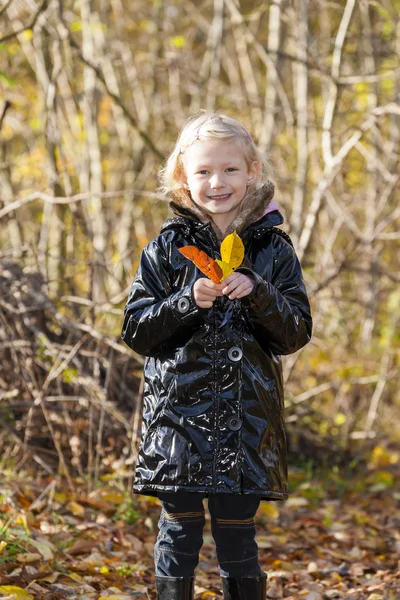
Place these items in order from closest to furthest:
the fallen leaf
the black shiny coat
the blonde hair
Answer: the black shiny coat → the blonde hair → the fallen leaf

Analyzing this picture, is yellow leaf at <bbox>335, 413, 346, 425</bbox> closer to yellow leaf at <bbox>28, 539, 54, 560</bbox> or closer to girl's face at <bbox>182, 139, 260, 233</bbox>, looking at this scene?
yellow leaf at <bbox>28, 539, 54, 560</bbox>

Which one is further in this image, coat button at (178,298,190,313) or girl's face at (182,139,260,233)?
girl's face at (182,139,260,233)

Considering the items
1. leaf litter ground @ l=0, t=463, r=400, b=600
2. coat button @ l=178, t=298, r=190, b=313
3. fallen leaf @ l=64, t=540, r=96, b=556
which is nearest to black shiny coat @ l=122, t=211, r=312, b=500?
coat button @ l=178, t=298, r=190, b=313

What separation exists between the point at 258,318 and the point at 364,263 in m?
4.98

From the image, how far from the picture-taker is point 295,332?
257cm

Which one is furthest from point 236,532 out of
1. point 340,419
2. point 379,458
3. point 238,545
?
point 379,458

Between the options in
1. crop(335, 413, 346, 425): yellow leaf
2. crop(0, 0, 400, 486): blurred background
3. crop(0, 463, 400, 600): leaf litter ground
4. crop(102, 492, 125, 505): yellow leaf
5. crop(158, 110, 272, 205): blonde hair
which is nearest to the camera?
crop(158, 110, 272, 205): blonde hair

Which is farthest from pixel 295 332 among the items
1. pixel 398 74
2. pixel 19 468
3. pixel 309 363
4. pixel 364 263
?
pixel 364 263

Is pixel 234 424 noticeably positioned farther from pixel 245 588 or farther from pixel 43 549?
pixel 43 549

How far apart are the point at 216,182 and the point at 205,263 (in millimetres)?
368

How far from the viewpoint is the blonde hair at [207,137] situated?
2.68 m

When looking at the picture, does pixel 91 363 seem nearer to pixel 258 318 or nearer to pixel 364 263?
pixel 258 318

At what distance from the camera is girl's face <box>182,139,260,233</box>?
2.64m

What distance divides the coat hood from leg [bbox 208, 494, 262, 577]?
833mm
